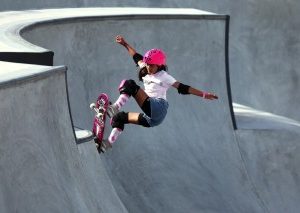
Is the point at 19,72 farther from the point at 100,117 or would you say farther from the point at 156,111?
the point at 156,111

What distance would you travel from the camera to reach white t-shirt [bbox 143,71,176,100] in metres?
8.77

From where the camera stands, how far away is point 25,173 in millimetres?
5387

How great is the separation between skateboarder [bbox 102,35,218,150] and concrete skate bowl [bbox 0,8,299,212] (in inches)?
36.2

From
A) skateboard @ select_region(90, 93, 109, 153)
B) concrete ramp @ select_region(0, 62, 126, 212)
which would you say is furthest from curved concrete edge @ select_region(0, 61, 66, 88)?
skateboard @ select_region(90, 93, 109, 153)

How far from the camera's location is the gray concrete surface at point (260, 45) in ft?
59.4

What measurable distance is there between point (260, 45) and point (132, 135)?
895 centimetres

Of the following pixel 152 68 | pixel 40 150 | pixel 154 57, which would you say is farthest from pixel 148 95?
pixel 40 150

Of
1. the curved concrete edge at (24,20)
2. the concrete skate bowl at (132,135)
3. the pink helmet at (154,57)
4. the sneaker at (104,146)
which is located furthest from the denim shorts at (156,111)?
the curved concrete edge at (24,20)

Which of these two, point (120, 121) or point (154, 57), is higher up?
point (154, 57)

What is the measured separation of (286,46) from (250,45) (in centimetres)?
94

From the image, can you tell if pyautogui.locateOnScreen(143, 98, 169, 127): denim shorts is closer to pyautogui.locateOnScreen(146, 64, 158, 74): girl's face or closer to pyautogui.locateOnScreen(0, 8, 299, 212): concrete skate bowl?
pyautogui.locateOnScreen(146, 64, 158, 74): girl's face

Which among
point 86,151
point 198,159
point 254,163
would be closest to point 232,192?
point 198,159

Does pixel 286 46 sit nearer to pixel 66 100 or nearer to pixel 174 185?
pixel 174 185

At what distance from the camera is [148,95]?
8781mm
